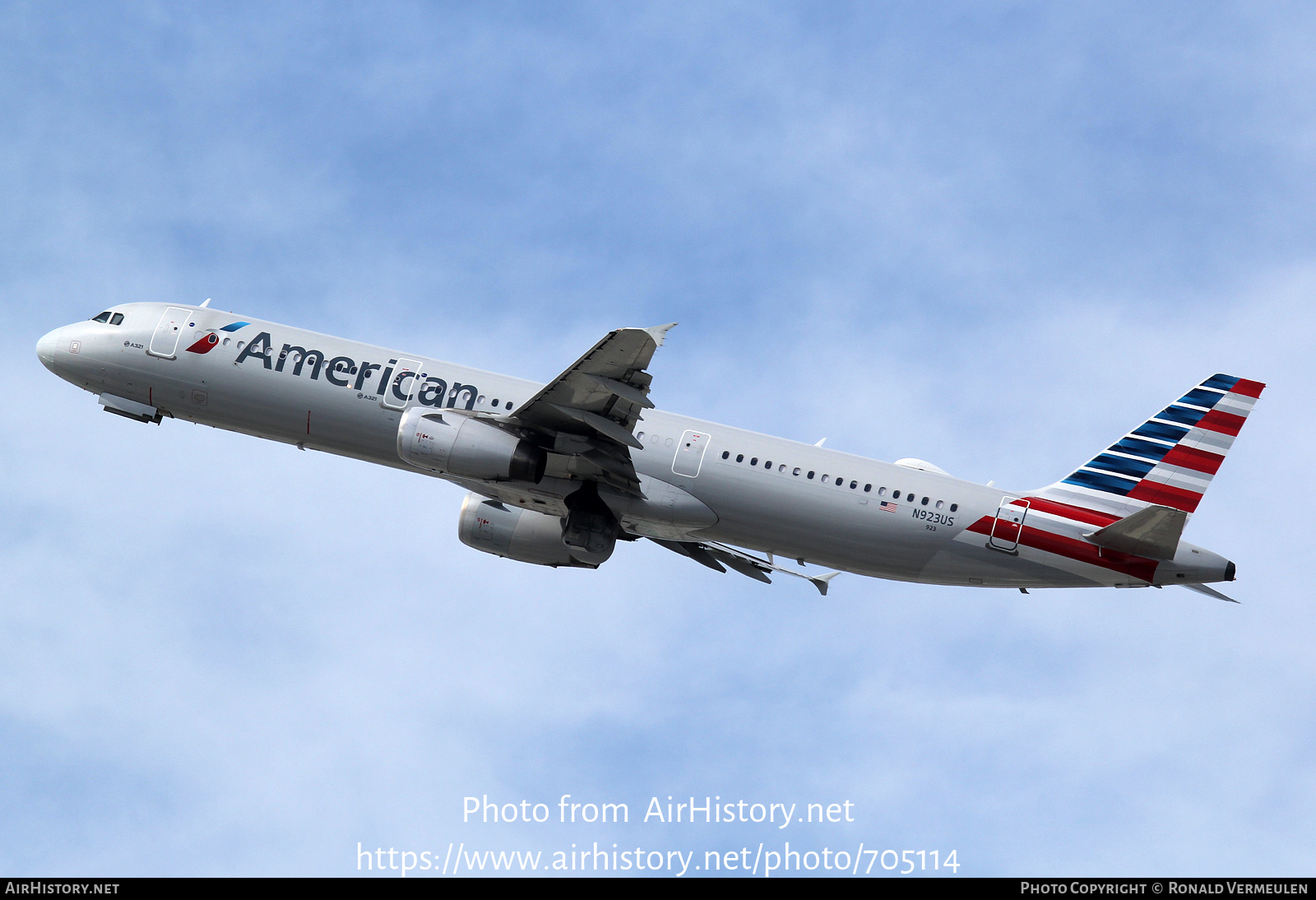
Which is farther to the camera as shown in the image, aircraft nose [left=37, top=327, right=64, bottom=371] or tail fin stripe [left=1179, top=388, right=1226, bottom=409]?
aircraft nose [left=37, top=327, right=64, bottom=371]

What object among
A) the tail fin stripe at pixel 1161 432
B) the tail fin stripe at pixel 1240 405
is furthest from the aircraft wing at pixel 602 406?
the tail fin stripe at pixel 1240 405

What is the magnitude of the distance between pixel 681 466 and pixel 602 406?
10.8 feet

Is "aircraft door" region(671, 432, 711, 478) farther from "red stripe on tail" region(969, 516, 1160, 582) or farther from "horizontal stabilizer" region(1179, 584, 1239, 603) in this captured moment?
"horizontal stabilizer" region(1179, 584, 1239, 603)

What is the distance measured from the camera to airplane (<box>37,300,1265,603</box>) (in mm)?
30297

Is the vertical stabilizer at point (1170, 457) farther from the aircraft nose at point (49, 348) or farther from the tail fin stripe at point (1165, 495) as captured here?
the aircraft nose at point (49, 348)

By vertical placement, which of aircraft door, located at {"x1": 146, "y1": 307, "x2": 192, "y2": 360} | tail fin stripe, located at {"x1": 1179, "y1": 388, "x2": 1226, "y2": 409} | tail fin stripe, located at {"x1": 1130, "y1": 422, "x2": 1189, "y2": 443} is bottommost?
tail fin stripe, located at {"x1": 1130, "y1": 422, "x2": 1189, "y2": 443}

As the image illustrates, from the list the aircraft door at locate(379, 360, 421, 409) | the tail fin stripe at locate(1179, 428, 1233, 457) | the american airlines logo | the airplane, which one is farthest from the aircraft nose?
the tail fin stripe at locate(1179, 428, 1233, 457)

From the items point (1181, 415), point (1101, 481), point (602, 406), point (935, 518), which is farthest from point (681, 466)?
point (1181, 415)

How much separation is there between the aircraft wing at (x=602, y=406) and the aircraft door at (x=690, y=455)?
123cm

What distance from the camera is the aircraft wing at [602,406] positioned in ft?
91.6

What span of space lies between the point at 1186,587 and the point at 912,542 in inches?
272

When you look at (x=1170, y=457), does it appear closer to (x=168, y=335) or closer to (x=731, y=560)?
(x=731, y=560)
